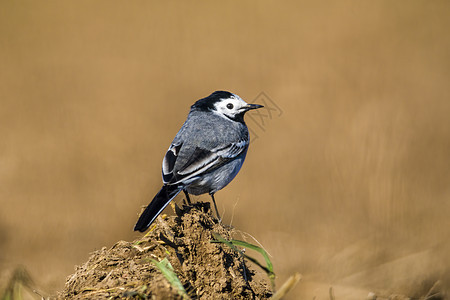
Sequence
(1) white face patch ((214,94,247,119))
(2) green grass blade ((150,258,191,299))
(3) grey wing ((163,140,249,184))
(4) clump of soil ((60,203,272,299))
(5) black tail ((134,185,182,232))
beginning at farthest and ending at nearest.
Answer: (1) white face patch ((214,94,247,119))
(3) grey wing ((163,140,249,184))
(5) black tail ((134,185,182,232))
(4) clump of soil ((60,203,272,299))
(2) green grass blade ((150,258,191,299))

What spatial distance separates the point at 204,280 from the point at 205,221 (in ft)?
2.01

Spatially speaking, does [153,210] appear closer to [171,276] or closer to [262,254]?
[171,276]

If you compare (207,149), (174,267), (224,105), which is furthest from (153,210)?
(224,105)

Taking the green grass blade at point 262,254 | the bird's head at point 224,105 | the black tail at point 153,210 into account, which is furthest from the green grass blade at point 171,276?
the bird's head at point 224,105

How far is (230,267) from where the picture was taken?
153 inches

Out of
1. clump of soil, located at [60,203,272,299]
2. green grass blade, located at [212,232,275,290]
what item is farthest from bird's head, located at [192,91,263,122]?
green grass blade, located at [212,232,275,290]

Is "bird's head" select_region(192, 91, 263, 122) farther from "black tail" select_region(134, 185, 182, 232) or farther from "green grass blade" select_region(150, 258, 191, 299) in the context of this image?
"green grass blade" select_region(150, 258, 191, 299)

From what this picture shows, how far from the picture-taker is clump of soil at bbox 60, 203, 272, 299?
3580 millimetres

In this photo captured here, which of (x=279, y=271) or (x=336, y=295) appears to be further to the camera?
(x=279, y=271)

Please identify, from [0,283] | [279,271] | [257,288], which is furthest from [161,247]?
[279,271]

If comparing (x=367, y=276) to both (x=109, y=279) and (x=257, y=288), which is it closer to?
(x=257, y=288)

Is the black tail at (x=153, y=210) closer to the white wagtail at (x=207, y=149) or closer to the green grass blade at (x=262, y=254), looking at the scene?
the white wagtail at (x=207, y=149)

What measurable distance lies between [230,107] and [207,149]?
102 cm

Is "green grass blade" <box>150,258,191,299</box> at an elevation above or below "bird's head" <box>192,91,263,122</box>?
below
